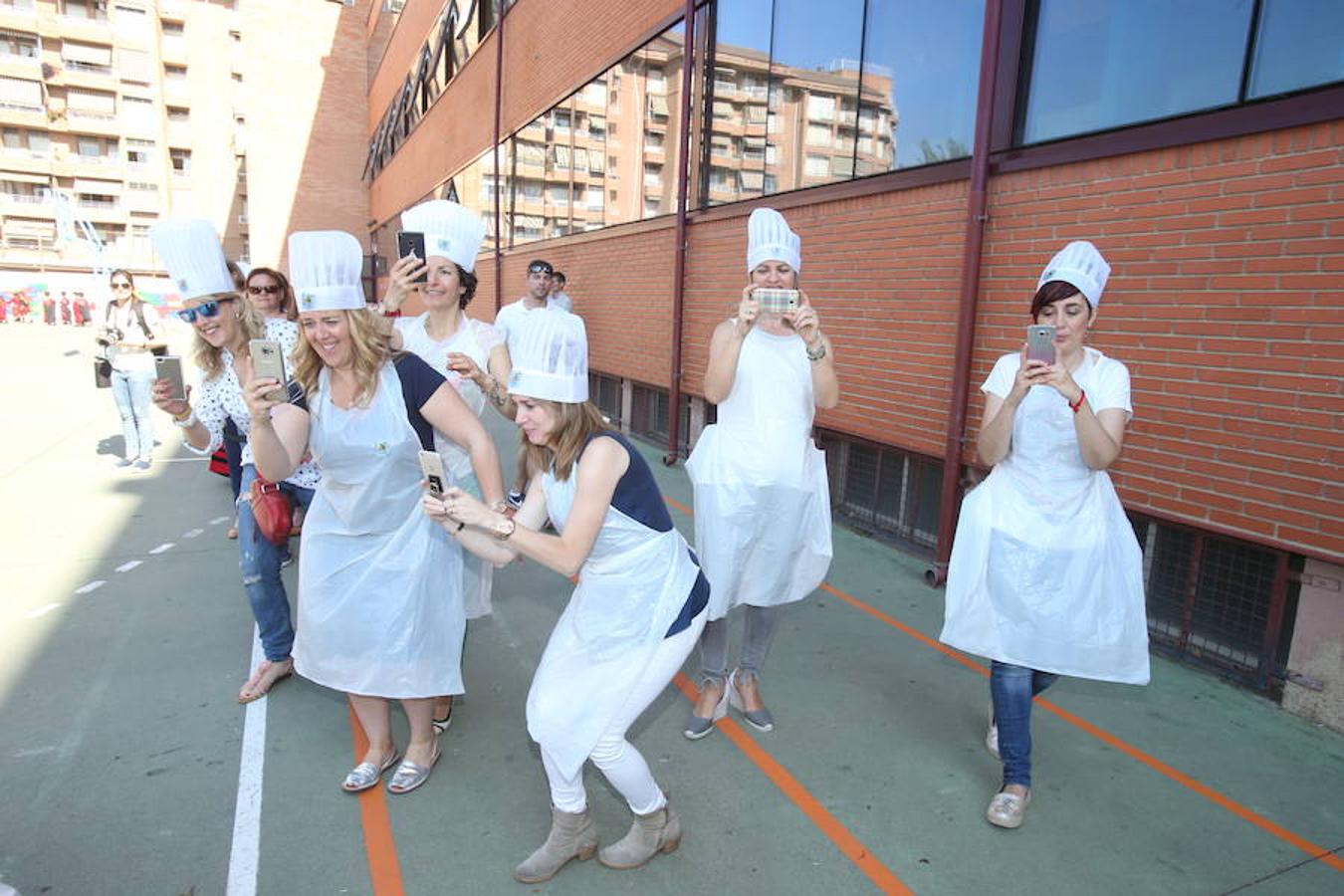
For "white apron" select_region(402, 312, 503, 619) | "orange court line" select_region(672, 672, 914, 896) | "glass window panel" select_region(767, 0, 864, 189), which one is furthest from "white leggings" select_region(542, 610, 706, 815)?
"glass window panel" select_region(767, 0, 864, 189)

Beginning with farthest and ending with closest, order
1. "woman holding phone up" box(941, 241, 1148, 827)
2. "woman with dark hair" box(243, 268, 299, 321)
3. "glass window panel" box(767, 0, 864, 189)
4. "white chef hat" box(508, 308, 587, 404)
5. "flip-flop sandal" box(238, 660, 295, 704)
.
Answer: "glass window panel" box(767, 0, 864, 189) → "woman with dark hair" box(243, 268, 299, 321) → "flip-flop sandal" box(238, 660, 295, 704) → "woman holding phone up" box(941, 241, 1148, 827) → "white chef hat" box(508, 308, 587, 404)

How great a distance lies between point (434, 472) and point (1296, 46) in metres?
4.54

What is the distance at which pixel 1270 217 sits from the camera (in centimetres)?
369

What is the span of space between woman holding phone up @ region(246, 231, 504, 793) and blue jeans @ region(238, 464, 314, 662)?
874 mm

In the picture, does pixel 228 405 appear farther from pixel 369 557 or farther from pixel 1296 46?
pixel 1296 46

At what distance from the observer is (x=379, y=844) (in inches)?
107

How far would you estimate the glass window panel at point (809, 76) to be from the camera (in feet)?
21.4

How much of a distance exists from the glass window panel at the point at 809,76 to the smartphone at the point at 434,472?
18.3ft

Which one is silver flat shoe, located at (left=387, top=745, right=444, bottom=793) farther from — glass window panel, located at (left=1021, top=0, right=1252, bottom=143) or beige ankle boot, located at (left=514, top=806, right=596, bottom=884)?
glass window panel, located at (left=1021, top=0, right=1252, bottom=143)

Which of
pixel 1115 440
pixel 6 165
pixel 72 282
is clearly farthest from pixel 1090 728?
pixel 6 165

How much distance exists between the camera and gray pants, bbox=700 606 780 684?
137 inches

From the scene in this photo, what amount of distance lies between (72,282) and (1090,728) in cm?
6158

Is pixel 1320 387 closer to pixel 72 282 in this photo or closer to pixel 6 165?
pixel 72 282

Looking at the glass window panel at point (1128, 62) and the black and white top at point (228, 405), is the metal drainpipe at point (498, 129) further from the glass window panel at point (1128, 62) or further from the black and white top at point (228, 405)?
the glass window panel at point (1128, 62)
